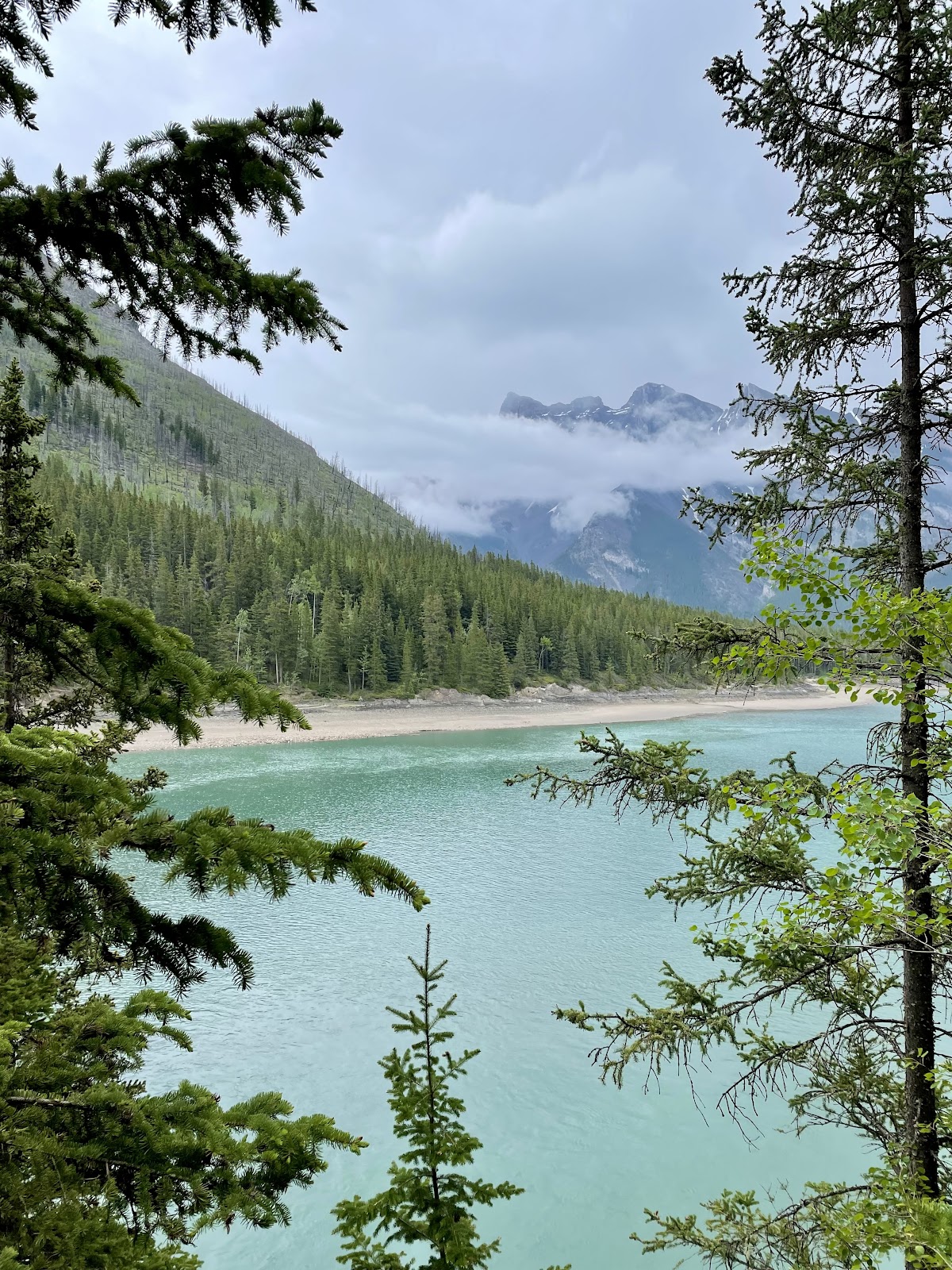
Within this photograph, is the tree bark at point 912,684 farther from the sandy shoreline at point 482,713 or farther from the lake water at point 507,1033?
the sandy shoreline at point 482,713

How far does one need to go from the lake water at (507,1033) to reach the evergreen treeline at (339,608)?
48.2m

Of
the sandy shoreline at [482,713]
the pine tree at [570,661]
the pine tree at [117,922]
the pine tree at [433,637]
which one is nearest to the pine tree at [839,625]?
the pine tree at [117,922]

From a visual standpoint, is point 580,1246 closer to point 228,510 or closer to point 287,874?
point 287,874

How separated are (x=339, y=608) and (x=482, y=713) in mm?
26355

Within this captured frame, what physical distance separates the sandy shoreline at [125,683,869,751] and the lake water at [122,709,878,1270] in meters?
Answer: 24.4

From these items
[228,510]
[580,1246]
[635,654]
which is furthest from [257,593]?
[580,1246]

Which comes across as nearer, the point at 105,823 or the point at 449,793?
the point at 105,823

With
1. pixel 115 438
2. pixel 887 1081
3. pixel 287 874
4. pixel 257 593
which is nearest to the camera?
pixel 287 874

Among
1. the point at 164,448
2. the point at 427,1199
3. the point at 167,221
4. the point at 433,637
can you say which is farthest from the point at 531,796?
the point at 164,448

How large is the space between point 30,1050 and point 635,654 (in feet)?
317

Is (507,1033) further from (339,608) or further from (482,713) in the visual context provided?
(339,608)

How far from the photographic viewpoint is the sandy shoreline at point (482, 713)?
5344 cm

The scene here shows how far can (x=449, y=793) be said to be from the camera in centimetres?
3344

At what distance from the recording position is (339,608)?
282ft
